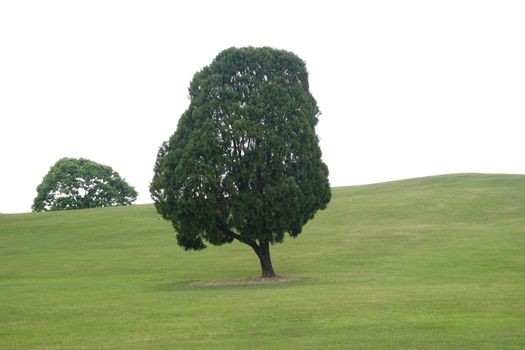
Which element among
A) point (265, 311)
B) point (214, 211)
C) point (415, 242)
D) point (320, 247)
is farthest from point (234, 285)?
point (415, 242)

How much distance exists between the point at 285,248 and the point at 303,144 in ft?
53.9

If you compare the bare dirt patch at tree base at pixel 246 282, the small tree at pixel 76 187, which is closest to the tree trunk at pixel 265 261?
the bare dirt patch at tree base at pixel 246 282

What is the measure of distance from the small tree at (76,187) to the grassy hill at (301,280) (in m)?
27.2

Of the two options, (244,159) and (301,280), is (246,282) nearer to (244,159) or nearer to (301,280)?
(301,280)

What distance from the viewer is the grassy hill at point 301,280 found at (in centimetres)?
1886

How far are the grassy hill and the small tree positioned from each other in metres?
27.2

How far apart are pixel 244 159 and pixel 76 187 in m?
74.3

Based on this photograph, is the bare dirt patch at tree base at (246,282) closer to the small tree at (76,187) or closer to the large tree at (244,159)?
the large tree at (244,159)

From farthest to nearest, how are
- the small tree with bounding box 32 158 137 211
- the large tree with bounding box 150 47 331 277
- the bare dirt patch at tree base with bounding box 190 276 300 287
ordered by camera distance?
the small tree with bounding box 32 158 137 211 < the large tree with bounding box 150 47 331 277 < the bare dirt patch at tree base with bounding box 190 276 300 287

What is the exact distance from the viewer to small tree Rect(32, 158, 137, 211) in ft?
338

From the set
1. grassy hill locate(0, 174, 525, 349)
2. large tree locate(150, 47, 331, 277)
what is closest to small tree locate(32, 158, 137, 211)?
grassy hill locate(0, 174, 525, 349)

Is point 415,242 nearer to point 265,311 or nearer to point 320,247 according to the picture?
point 320,247

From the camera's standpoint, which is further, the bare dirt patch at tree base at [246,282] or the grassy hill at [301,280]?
the bare dirt patch at tree base at [246,282]

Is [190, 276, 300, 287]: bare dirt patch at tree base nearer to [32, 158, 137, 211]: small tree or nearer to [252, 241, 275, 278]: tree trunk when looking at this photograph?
[252, 241, 275, 278]: tree trunk
